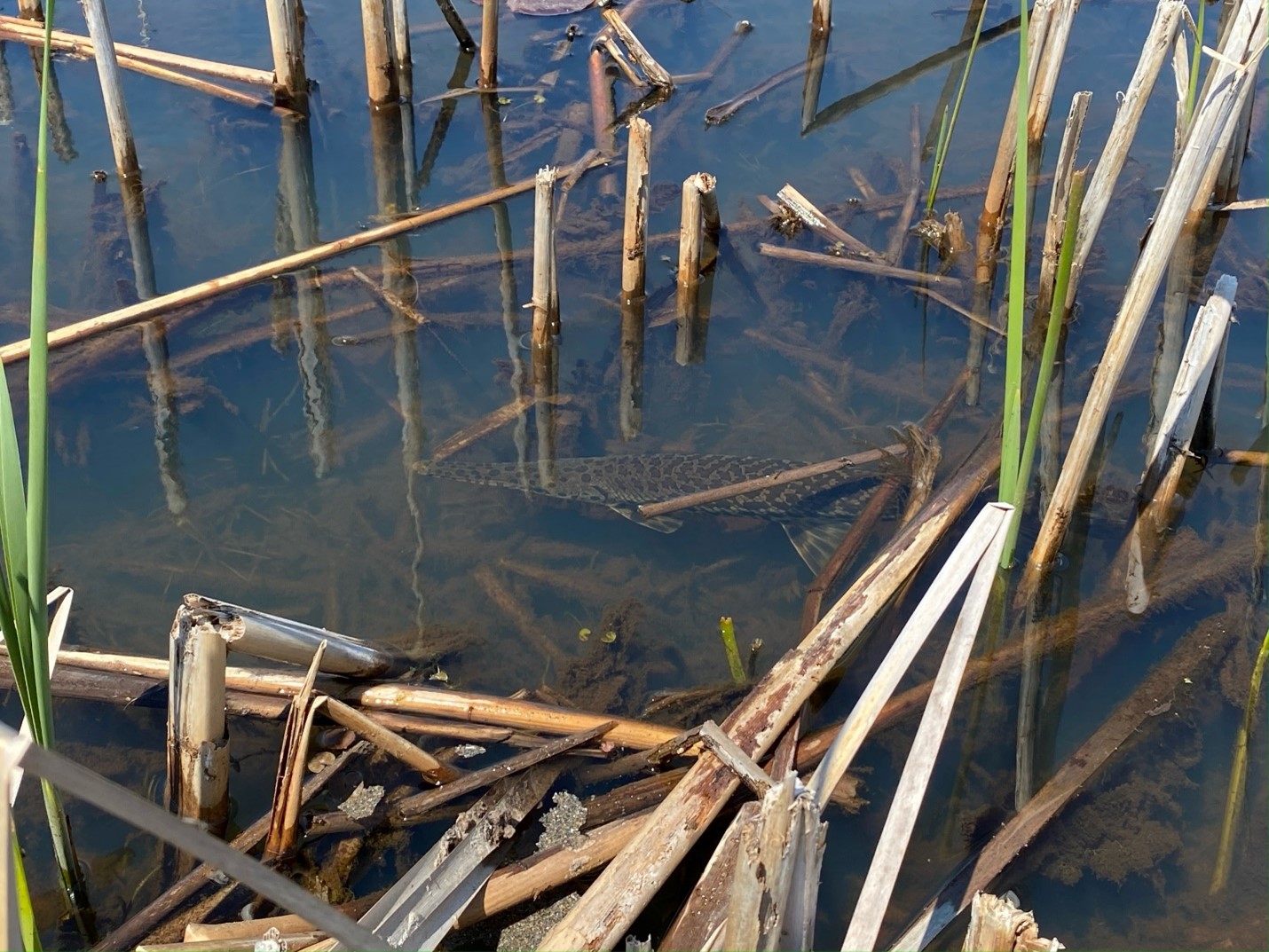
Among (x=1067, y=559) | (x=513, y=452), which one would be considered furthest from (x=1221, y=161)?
(x=513, y=452)

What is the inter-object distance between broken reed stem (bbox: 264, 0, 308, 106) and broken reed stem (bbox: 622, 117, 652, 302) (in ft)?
12.6

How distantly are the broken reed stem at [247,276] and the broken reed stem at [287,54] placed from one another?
7.95 ft

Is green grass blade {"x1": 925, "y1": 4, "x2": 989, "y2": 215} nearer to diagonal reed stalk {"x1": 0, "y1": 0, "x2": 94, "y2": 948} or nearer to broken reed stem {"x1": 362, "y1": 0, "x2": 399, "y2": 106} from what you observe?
broken reed stem {"x1": 362, "y1": 0, "x2": 399, "y2": 106}

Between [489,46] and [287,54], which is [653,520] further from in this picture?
[287,54]

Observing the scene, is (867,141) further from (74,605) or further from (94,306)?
(74,605)

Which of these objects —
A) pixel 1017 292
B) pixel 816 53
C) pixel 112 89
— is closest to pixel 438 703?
pixel 1017 292

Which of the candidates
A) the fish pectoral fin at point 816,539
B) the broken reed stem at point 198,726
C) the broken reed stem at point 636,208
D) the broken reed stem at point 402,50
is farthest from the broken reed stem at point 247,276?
the fish pectoral fin at point 816,539

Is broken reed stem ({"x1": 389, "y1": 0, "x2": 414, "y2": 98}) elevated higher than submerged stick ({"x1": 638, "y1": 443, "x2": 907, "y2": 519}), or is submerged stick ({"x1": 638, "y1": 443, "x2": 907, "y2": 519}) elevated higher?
broken reed stem ({"x1": 389, "y1": 0, "x2": 414, "y2": 98})

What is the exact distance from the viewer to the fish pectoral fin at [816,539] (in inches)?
216

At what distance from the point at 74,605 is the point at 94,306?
281cm

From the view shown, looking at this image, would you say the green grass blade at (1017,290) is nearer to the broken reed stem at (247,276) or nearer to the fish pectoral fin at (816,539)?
the fish pectoral fin at (816,539)

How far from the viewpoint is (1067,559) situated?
5.21 metres

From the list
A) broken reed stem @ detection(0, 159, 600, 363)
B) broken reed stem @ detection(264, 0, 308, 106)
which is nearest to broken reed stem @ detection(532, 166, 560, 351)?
broken reed stem @ detection(0, 159, 600, 363)

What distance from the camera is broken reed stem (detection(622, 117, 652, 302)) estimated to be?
20.6 feet
